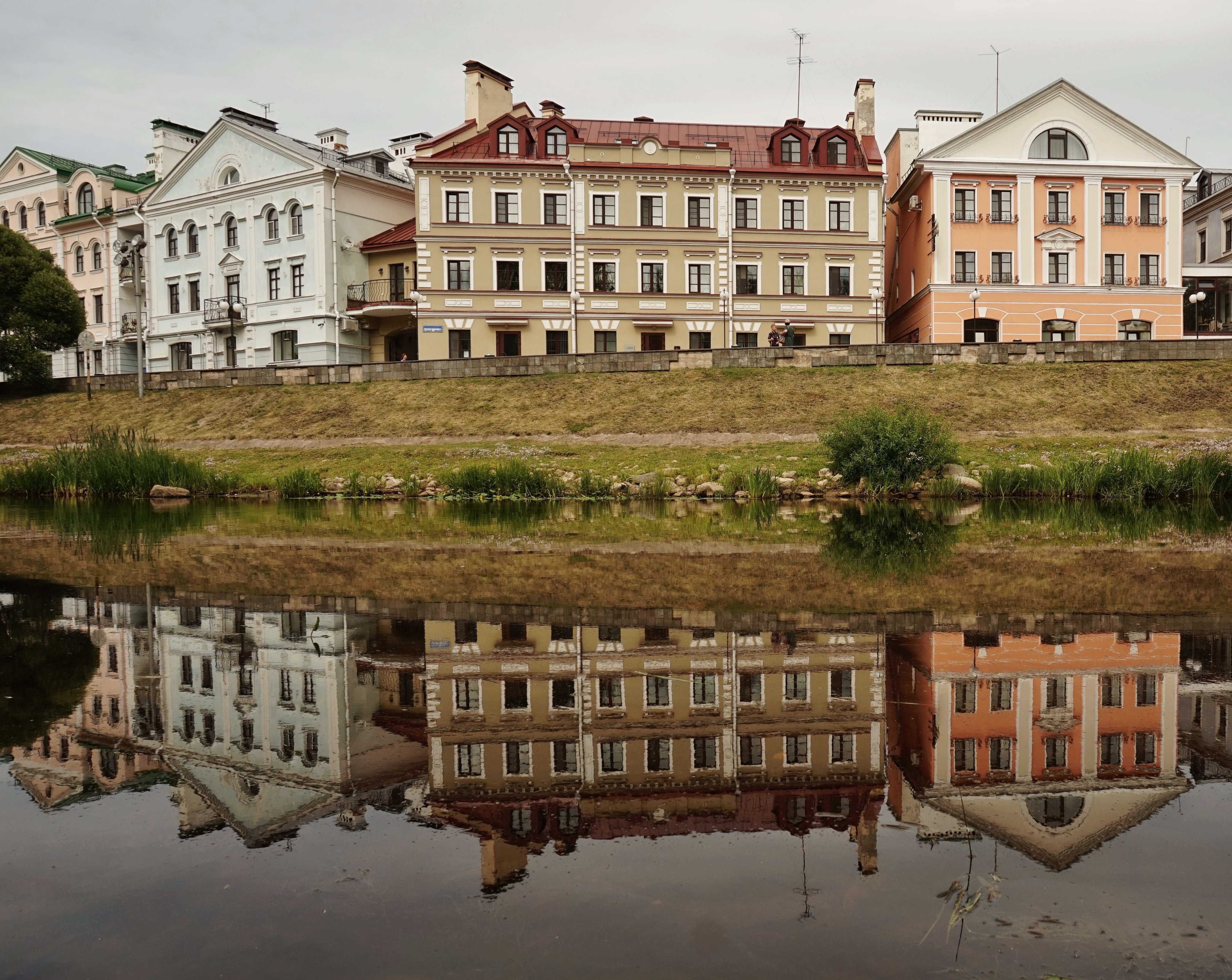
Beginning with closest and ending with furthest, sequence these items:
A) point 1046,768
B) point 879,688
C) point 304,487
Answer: point 1046,768 < point 879,688 < point 304,487

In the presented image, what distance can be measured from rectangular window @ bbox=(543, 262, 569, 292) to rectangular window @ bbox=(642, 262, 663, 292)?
12.6 ft

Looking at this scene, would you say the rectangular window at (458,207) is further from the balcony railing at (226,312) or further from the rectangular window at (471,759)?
the rectangular window at (471,759)

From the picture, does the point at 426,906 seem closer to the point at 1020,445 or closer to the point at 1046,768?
the point at 1046,768

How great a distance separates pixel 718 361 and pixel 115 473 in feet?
72.9

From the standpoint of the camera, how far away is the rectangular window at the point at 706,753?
468 cm

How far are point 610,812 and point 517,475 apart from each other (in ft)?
70.7

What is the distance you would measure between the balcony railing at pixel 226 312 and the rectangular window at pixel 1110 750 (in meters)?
53.2

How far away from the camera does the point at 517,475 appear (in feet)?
83.5

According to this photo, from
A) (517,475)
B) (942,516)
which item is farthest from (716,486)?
(942,516)

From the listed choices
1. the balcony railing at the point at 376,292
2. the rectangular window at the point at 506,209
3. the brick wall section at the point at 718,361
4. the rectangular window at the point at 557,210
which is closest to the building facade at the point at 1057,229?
the brick wall section at the point at 718,361

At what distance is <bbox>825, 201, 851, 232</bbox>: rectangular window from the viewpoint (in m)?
49.5

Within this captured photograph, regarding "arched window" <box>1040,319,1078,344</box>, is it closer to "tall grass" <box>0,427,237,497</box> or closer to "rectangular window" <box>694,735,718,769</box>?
"tall grass" <box>0,427,237,497</box>

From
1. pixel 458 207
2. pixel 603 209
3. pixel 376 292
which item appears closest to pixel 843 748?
pixel 603 209

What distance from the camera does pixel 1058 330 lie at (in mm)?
46844
